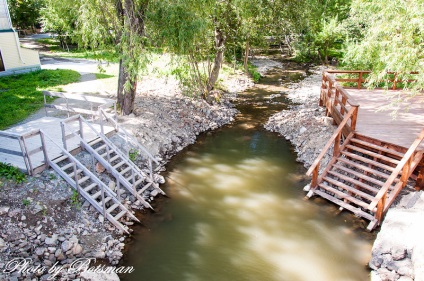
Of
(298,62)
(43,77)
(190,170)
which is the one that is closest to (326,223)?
(190,170)

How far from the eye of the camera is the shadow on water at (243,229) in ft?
24.4

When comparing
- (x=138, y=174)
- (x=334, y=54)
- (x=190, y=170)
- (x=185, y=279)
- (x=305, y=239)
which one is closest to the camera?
(x=185, y=279)

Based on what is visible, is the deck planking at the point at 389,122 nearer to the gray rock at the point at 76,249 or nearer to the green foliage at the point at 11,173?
the gray rock at the point at 76,249

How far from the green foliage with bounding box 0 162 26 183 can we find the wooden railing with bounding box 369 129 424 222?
8.80 m

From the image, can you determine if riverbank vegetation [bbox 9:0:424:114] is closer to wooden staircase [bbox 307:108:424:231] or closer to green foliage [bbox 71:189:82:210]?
wooden staircase [bbox 307:108:424:231]

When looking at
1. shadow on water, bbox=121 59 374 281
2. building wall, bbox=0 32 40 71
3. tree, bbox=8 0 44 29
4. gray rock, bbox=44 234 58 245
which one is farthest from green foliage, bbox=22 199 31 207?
tree, bbox=8 0 44 29

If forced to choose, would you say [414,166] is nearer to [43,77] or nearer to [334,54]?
[43,77]

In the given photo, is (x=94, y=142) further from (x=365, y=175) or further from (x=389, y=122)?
(x=389, y=122)

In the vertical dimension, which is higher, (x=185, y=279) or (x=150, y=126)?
(x=150, y=126)

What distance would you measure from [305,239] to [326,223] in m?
0.94

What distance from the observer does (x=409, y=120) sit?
1127 centimetres

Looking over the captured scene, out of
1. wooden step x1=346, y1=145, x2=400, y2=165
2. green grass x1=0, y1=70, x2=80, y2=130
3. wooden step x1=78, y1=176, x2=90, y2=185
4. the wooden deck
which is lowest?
wooden step x1=78, y1=176, x2=90, y2=185

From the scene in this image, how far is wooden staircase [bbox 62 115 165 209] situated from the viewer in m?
9.15

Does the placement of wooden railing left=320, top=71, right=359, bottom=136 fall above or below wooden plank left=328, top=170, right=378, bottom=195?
above
